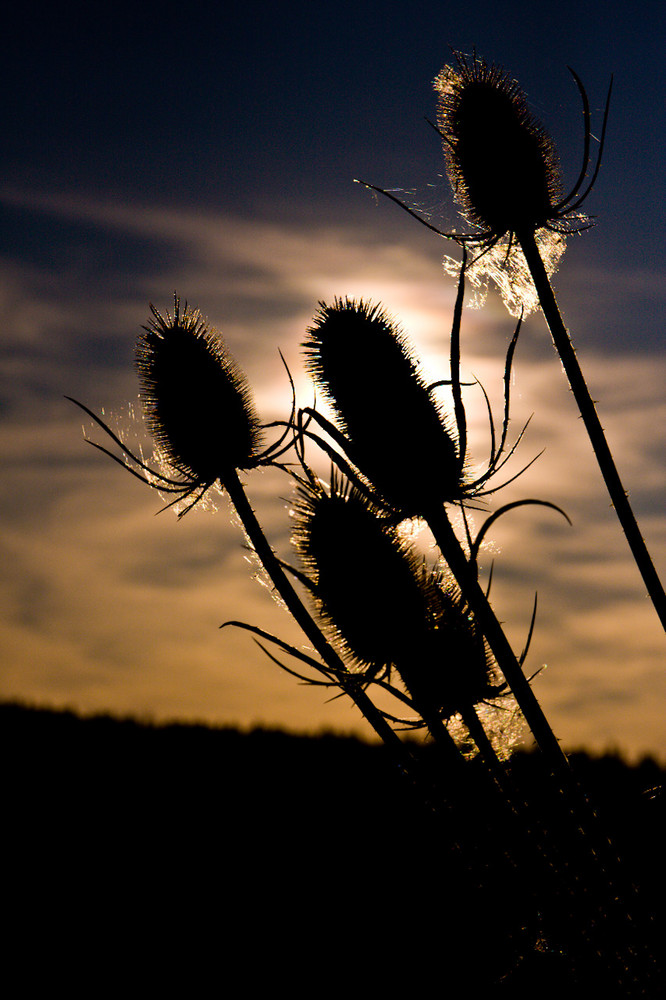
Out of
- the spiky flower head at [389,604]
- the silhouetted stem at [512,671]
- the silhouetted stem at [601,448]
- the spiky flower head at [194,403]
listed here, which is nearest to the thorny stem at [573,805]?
the silhouetted stem at [512,671]

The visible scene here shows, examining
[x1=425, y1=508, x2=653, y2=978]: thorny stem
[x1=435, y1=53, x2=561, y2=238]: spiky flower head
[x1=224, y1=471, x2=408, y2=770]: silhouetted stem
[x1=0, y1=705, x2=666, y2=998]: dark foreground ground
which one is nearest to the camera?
[x1=425, y1=508, x2=653, y2=978]: thorny stem

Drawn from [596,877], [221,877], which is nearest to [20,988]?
[221,877]

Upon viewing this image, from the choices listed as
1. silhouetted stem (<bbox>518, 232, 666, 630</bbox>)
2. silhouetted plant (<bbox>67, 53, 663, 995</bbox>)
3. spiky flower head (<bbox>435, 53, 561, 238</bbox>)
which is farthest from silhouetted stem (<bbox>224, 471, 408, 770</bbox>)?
spiky flower head (<bbox>435, 53, 561, 238</bbox>)

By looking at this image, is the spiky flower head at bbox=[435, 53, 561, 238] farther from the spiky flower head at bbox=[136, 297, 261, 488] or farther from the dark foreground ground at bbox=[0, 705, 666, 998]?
the dark foreground ground at bbox=[0, 705, 666, 998]

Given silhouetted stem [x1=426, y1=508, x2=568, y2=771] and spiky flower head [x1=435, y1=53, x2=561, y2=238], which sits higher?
spiky flower head [x1=435, y1=53, x2=561, y2=238]

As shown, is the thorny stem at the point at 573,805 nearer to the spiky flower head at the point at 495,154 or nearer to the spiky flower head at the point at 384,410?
the spiky flower head at the point at 384,410

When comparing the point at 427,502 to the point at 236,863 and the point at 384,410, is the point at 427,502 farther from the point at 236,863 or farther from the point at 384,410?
the point at 236,863

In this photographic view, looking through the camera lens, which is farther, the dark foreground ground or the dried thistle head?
the dark foreground ground

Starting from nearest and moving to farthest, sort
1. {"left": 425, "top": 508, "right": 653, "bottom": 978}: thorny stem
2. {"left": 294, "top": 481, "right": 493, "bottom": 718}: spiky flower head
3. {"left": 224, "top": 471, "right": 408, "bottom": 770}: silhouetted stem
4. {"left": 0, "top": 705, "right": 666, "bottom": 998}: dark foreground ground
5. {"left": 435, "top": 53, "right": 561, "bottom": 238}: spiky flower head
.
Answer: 1. {"left": 425, "top": 508, "right": 653, "bottom": 978}: thorny stem
2. {"left": 224, "top": 471, "right": 408, "bottom": 770}: silhouetted stem
3. {"left": 294, "top": 481, "right": 493, "bottom": 718}: spiky flower head
4. {"left": 435, "top": 53, "right": 561, "bottom": 238}: spiky flower head
5. {"left": 0, "top": 705, "right": 666, "bottom": 998}: dark foreground ground
